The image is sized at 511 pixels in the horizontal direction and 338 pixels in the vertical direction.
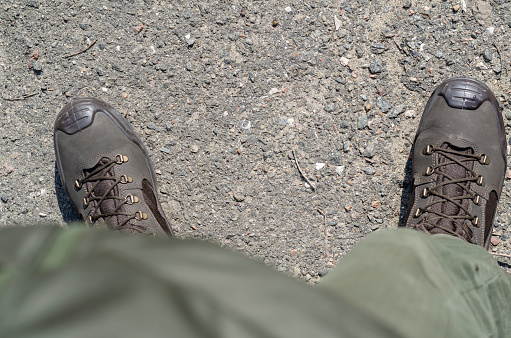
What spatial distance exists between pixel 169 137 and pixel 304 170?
0.72 metres

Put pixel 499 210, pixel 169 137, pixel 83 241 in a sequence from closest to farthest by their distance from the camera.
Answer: pixel 83 241 < pixel 499 210 < pixel 169 137

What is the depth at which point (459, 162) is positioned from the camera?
1949mm

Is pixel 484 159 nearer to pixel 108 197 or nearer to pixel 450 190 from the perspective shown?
pixel 450 190

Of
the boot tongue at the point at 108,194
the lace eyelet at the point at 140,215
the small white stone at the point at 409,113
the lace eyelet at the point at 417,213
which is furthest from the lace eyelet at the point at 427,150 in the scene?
the boot tongue at the point at 108,194

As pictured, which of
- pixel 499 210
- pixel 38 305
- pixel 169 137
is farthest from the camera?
pixel 169 137

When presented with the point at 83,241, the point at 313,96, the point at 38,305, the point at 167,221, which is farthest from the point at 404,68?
the point at 38,305

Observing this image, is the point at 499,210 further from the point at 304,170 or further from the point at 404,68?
the point at 304,170

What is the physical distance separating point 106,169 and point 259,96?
0.90 m

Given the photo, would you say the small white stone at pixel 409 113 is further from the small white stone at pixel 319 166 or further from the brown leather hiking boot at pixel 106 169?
the brown leather hiking boot at pixel 106 169

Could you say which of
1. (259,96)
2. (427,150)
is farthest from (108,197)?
(427,150)

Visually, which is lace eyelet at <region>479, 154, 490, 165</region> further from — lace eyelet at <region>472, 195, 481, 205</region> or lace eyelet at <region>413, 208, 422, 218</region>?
lace eyelet at <region>413, 208, 422, 218</region>

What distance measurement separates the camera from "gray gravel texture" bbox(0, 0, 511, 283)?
6.32ft

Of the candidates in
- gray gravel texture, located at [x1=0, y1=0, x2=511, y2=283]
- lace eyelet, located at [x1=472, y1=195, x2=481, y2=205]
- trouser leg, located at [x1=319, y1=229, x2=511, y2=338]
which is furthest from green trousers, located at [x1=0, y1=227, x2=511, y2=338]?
lace eyelet, located at [x1=472, y1=195, x2=481, y2=205]

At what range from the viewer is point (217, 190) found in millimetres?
2010
